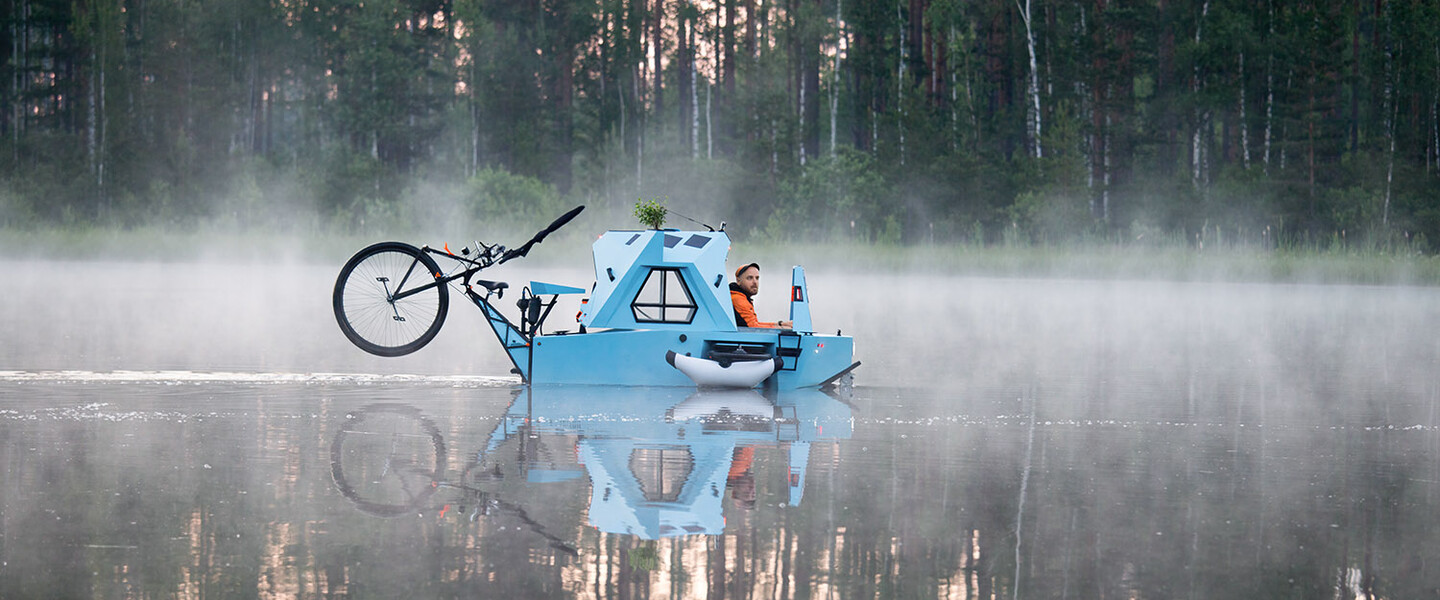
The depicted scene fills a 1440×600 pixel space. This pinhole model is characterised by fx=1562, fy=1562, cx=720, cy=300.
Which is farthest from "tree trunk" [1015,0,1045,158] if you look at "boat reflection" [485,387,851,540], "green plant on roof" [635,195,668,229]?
"boat reflection" [485,387,851,540]

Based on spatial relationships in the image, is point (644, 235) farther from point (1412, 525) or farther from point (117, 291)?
point (117, 291)

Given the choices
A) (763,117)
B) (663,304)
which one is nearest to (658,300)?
(663,304)

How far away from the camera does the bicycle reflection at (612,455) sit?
8.06 metres

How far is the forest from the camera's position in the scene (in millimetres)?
51406

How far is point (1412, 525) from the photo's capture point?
26.0 ft

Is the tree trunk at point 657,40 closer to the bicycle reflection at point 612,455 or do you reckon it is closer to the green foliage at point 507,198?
the green foliage at point 507,198

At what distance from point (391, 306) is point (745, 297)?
439 cm

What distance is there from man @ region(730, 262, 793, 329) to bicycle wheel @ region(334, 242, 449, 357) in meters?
2.74

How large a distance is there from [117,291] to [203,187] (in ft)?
111

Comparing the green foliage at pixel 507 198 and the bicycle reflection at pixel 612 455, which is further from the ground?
the green foliage at pixel 507 198

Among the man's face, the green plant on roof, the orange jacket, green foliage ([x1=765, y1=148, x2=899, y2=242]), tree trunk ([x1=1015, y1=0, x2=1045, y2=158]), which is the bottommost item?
the orange jacket

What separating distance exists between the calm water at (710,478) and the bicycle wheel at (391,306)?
491 millimetres

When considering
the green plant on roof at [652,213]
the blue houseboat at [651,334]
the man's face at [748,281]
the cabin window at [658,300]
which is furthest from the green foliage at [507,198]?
the blue houseboat at [651,334]

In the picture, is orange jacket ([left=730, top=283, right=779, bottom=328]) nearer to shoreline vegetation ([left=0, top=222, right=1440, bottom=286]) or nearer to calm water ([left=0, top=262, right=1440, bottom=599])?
calm water ([left=0, top=262, right=1440, bottom=599])
